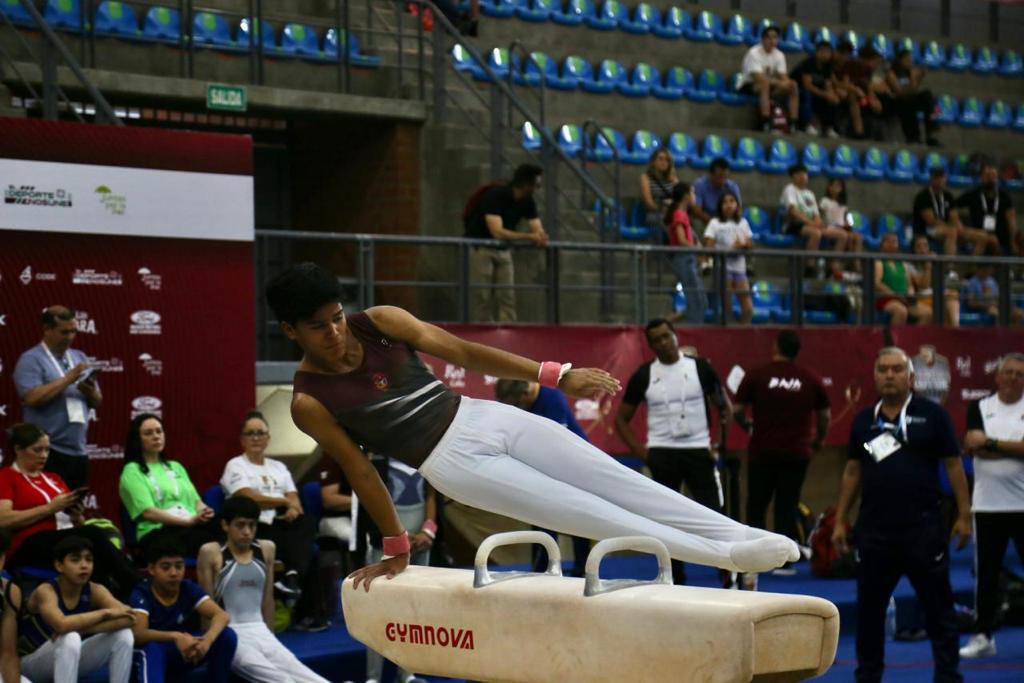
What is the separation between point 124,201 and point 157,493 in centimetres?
172

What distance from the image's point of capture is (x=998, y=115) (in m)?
19.5

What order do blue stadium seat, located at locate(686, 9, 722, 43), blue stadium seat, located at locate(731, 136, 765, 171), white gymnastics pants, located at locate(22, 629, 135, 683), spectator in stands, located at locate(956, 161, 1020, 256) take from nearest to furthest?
white gymnastics pants, located at locate(22, 629, 135, 683) < blue stadium seat, located at locate(731, 136, 765, 171) < spectator in stands, located at locate(956, 161, 1020, 256) < blue stadium seat, located at locate(686, 9, 722, 43)

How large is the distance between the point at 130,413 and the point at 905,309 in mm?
7426

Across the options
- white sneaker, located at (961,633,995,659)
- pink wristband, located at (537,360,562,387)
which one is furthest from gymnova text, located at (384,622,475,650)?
white sneaker, located at (961,633,995,659)

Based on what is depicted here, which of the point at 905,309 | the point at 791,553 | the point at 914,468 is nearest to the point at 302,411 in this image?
the point at 791,553

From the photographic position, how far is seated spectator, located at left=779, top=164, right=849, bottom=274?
48.9 ft

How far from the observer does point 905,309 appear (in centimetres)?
1366

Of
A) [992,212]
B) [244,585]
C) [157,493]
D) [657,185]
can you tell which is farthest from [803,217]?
[244,585]

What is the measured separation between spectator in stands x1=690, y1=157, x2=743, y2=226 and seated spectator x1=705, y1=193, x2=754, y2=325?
0.18 meters

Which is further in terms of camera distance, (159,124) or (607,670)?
(159,124)

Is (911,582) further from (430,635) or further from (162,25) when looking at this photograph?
(162,25)

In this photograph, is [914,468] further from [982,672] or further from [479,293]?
[479,293]

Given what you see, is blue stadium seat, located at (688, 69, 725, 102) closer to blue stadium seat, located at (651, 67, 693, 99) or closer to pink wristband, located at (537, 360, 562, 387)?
blue stadium seat, located at (651, 67, 693, 99)

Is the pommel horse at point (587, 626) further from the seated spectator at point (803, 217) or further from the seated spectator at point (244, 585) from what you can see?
the seated spectator at point (803, 217)
